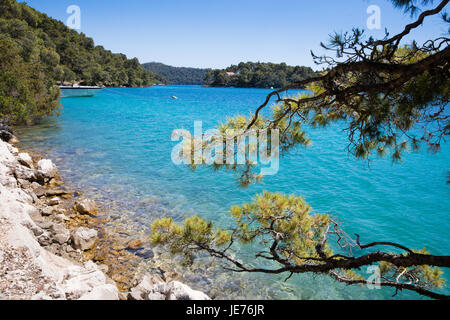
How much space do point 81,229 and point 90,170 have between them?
18.5 feet

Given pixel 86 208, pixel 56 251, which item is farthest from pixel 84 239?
pixel 86 208

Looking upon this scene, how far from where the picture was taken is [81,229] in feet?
18.9

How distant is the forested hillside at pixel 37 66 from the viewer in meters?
14.8

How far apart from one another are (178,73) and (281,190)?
19589cm

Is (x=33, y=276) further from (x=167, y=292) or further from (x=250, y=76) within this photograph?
(x=250, y=76)

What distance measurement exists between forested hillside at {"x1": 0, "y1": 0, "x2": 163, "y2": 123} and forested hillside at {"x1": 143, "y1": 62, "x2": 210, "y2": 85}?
76.0m

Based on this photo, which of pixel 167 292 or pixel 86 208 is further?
pixel 86 208

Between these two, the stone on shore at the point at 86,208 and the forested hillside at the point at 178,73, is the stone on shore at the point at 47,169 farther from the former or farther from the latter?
the forested hillside at the point at 178,73

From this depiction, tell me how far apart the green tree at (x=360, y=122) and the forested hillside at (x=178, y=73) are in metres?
183

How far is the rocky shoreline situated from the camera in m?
2.88

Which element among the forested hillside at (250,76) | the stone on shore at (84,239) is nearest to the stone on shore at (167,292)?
the stone on shore at (84,239)

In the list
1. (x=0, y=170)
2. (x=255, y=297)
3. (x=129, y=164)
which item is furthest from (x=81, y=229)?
(x=129, y=164)

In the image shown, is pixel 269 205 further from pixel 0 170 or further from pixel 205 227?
pixel 0 170

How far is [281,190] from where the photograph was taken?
1003 cm
